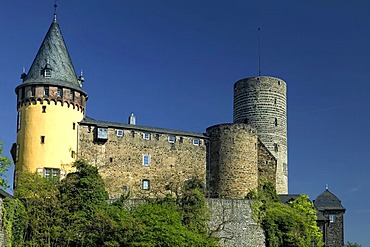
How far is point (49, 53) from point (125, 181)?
11173mm

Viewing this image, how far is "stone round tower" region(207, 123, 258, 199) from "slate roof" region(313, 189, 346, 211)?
12.0 m

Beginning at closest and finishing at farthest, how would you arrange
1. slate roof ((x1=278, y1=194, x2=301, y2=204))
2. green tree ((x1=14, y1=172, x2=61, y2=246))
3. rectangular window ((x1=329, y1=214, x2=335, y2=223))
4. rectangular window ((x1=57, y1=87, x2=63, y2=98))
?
green tree ((x1=14, y1=172, x2=61, y2=246)) → rectangular window ((x1=57, y1=87, x2=63, y2=98)) → slate roof ((x1=278, y1=194, x2=301, y2=204)) → rectangular window ((x1=329, y1=214, x2=335, y2=223))

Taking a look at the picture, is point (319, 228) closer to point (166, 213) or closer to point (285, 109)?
point (285, 109)

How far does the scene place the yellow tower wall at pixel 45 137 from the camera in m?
50.3

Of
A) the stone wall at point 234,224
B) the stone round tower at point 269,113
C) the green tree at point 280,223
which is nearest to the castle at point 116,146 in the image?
the stone round tower at point 269,113

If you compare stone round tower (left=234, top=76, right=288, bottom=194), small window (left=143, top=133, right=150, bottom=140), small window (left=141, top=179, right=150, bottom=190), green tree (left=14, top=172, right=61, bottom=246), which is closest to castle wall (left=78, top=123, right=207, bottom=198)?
small window (left=141, top=179, right=150, bottom=190)

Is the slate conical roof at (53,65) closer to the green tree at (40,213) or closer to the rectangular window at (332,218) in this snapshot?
the green tree at (40,213)

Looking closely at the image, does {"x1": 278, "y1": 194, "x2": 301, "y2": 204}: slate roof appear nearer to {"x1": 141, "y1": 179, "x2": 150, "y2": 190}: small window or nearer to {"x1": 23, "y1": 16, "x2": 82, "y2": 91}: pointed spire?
{"x1": 141, "y1": 179, "x2": 150, "y2": 190}: small window

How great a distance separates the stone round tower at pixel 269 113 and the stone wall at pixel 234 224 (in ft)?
49.2

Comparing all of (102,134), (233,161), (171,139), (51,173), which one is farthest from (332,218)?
(51,173)

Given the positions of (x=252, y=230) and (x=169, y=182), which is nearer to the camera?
(x=252, y=230)

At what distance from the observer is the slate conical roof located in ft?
170

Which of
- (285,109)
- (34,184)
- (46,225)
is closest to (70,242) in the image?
(46,225)

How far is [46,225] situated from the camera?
4303 cm
